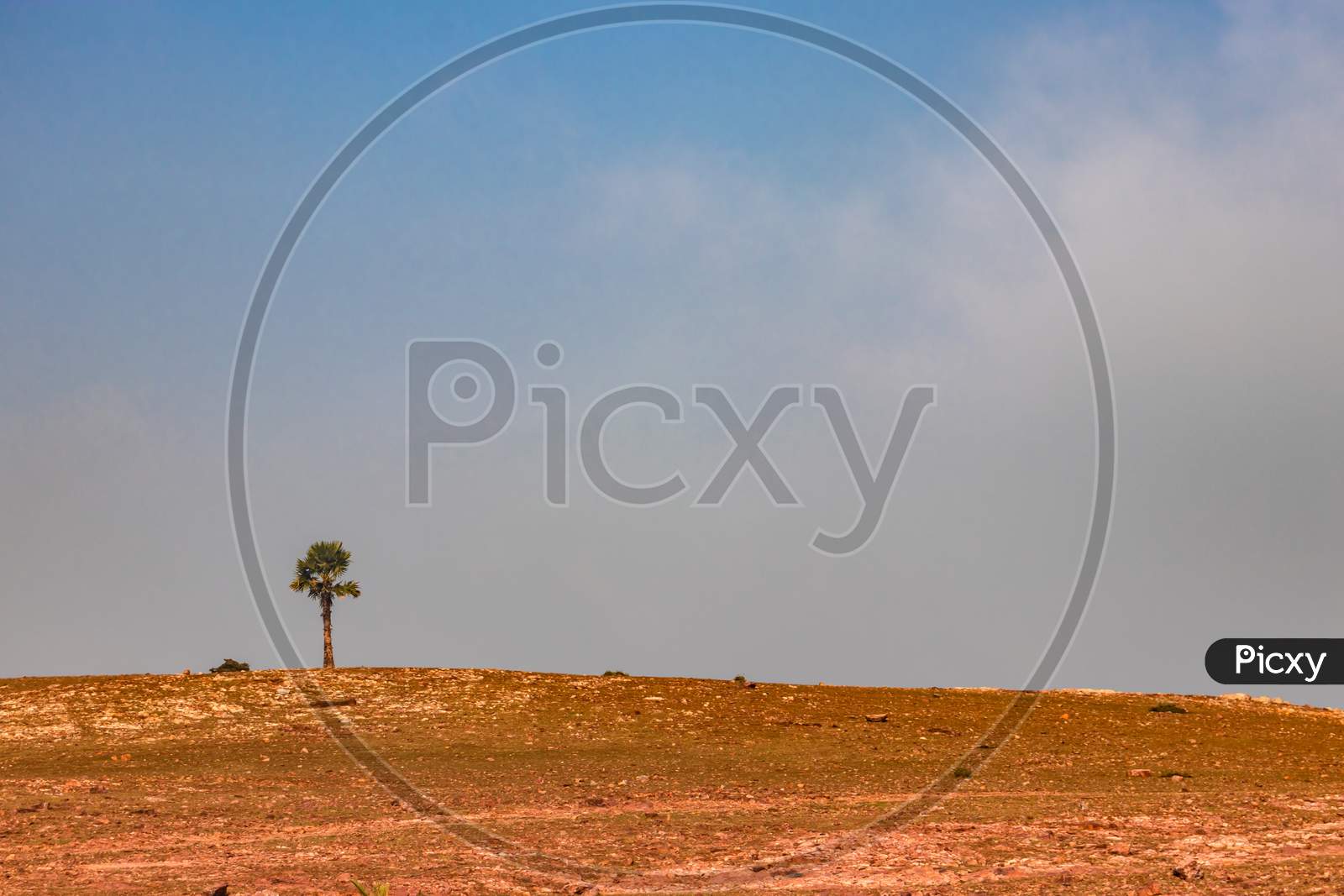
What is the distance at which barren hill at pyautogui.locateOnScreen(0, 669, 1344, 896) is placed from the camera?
2175 cm

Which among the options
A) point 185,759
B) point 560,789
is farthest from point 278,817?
point 185,759

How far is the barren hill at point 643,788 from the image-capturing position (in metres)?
21.8

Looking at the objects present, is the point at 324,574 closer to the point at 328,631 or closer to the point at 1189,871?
the point at 328,631

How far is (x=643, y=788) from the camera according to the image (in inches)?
1201

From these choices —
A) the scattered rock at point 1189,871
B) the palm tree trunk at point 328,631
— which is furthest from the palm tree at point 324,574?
the scattered rock at point 1189,871

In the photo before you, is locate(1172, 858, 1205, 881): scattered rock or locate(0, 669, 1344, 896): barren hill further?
locate(0, 669, 1344, 896): barren hill

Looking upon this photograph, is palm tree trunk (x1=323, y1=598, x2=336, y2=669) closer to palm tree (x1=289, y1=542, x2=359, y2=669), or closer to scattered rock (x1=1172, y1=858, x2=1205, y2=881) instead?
palm tree (x1=289, y1=542, x2=359, y2=669)

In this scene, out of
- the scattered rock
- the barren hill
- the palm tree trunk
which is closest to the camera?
the scattered rock

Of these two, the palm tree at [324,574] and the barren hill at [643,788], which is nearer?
the barren hill at [643,788]

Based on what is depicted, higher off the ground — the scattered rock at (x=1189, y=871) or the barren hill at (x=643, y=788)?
the barren hill at (x=643, y=788)

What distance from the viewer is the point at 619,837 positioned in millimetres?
24625

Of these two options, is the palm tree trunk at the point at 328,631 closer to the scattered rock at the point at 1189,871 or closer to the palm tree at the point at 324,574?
the palm tree at the point at 324,574

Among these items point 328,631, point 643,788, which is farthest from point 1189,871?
point 328,631

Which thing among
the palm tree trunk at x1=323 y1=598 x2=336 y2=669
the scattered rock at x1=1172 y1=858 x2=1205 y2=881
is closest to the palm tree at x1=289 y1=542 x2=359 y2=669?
the palm tree trunk at x1=323 y1=598 x2=336 y2=669
